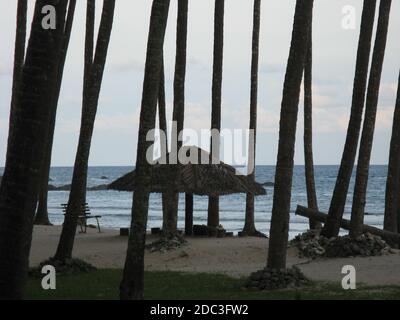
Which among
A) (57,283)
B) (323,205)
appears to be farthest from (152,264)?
(323,205)

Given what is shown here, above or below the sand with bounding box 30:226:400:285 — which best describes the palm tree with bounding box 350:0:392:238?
above

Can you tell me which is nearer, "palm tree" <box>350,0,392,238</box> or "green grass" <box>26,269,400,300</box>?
"green grass" <box>26,269,400,300</box>

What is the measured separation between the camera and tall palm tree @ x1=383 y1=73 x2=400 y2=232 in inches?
856

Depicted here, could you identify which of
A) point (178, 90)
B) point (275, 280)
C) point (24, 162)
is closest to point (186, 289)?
point (275, 280)

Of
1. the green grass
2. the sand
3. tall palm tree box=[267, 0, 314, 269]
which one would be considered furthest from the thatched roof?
tall palm tree box=[267, 0, 314, 269]

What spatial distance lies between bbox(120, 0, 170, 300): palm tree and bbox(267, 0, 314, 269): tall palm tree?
269 centimetres

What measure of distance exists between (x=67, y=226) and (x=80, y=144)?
1634mm

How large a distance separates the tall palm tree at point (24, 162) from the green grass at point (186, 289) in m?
3.94

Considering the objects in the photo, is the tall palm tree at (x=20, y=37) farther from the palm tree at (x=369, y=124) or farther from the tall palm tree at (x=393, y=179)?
the tall palm tree at (x=393, y=179)

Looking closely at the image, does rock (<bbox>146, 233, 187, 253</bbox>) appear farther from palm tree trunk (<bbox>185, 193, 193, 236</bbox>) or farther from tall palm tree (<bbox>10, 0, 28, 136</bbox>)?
tall palm tree (<bbox>10, 0, 28, 136</bbox>)

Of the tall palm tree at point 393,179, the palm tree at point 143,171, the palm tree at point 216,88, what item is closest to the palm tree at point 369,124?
the tall palm tree at point 393,179

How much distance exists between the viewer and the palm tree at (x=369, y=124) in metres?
18.6

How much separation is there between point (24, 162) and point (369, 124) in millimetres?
11467

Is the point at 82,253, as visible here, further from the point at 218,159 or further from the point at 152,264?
the point at 218,159
